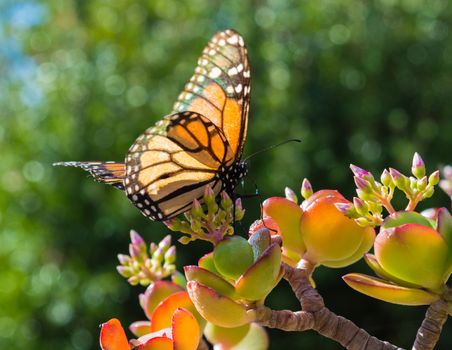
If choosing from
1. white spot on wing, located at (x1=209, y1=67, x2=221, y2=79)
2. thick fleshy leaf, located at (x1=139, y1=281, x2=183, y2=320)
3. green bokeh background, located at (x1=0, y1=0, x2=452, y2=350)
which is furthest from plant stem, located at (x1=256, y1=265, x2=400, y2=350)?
green bokeh background, located at (x1=0, y1=0, x2=452, y2=350)

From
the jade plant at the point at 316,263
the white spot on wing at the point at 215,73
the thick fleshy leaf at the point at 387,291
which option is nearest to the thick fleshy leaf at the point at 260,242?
the jade plant at the point at 316,263

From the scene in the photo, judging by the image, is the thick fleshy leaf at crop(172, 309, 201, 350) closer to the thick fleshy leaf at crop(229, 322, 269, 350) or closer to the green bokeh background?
the thick fleshy leaf at crop(229, 322, 269, 350)

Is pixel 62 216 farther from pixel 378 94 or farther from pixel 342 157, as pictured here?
pixel 378 94

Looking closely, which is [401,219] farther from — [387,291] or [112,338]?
[112,338]

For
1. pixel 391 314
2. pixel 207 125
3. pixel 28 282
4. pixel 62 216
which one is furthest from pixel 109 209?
pixel 207 125

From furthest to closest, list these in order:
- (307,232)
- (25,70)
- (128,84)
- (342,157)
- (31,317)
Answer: (25,70) → (128,84) → (342,157) → (31,317) → (307,232)

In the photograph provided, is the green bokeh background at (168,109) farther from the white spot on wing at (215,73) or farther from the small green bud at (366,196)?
the small green bud at (366,196)
